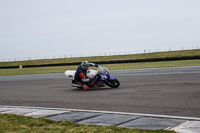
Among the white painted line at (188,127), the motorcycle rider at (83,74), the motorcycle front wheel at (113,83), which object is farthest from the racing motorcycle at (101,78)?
the white painted line at (188,127)

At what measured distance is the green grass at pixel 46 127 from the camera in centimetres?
496

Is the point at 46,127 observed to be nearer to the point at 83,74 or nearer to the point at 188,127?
the point at 188,127

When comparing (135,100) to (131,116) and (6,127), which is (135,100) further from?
(6,127)

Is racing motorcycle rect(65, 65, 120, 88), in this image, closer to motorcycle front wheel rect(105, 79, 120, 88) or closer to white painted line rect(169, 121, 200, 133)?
motorcycle front wheel rect(105, 79, 120, 88)

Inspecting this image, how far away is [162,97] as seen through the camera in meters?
9.00

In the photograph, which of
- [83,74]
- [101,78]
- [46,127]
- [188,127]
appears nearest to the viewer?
[188,127]

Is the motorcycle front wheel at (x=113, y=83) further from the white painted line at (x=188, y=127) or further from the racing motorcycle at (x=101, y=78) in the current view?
the white painted line at (x=188, y=127)

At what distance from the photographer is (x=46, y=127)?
547cm

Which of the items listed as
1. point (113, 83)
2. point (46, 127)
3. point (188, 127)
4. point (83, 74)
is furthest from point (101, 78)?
point (188, 127)

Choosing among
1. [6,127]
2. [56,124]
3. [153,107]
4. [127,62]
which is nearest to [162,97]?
[153,107]

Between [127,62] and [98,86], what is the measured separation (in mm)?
31862

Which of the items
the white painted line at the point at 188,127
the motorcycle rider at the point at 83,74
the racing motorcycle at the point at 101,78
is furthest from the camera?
the motorcycle rider at the point at 83,74

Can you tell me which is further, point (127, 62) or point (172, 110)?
point (127, 62)

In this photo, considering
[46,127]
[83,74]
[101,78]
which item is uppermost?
[83,74]
